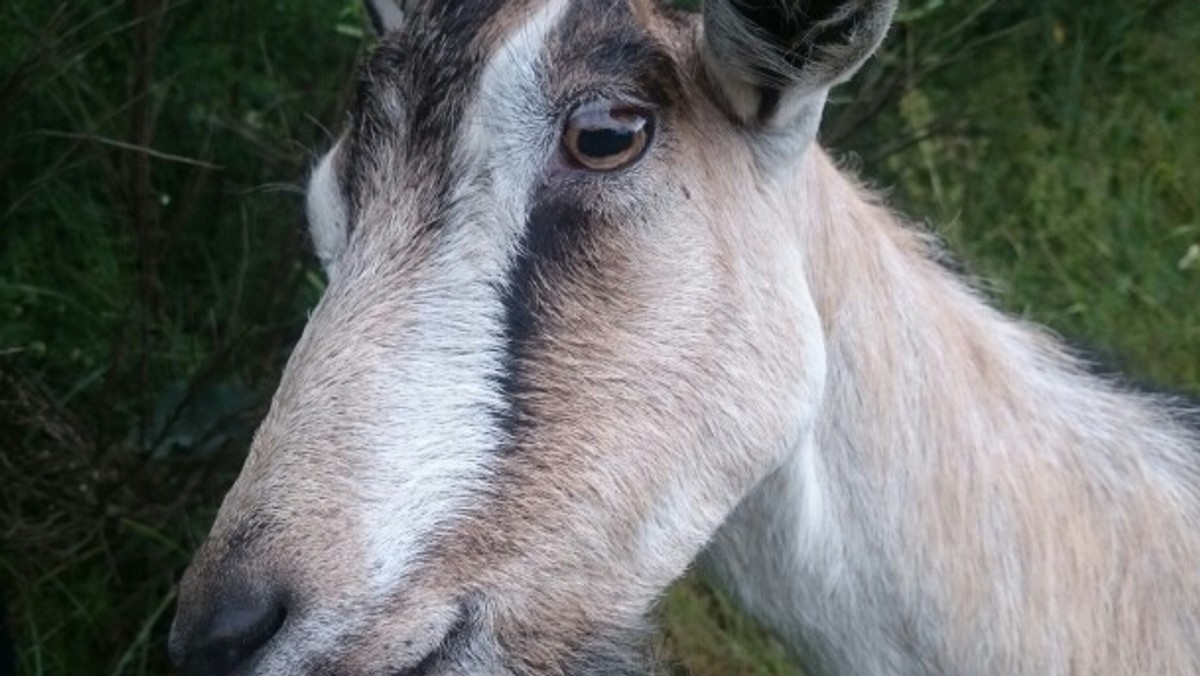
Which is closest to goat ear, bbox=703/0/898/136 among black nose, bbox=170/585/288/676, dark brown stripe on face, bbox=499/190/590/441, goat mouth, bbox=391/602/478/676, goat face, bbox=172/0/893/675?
Result: goat face, bbox=172/0/893/675

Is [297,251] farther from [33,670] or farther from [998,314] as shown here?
[998,314]

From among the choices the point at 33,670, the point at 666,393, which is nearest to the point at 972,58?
the point at 33,670

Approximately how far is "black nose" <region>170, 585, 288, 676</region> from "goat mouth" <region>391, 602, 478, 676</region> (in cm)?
22

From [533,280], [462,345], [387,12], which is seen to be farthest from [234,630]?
[387,12]

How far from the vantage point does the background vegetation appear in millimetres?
4789

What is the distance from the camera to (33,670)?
4.89 meters

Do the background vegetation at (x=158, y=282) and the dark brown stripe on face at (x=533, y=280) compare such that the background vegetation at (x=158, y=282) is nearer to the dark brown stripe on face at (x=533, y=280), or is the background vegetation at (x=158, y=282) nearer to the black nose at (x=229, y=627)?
the dark brown stripe on face at (x=533, y=280)

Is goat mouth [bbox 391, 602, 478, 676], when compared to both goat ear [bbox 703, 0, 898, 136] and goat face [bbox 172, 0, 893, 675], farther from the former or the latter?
goat ear [bbox 703, 0, 898, 136]

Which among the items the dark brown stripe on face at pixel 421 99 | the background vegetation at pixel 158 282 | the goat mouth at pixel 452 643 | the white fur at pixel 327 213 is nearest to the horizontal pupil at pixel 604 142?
the dark brown stripe on face at pixel 421 99

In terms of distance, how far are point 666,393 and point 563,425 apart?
19 cm

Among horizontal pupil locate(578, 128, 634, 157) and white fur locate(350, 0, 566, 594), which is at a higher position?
horizontal pupil locate(578, 128, 634, 157)

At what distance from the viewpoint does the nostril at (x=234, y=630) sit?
2.49 metres

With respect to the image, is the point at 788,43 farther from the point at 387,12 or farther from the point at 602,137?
the point at 387,12

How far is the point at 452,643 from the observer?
2.66 meters
